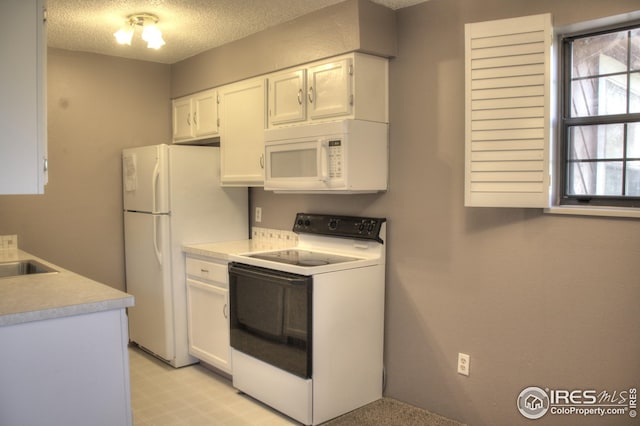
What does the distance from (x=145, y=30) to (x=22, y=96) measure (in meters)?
1.39

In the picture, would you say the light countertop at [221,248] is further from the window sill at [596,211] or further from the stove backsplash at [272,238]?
the window sill at [596,211]

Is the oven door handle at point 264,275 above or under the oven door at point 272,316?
above

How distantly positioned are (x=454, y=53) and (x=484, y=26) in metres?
0.29

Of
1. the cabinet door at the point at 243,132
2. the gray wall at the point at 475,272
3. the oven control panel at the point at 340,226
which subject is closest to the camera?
the gray wall at the point at 475,272

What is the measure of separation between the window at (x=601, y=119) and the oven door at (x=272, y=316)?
1.42 metres

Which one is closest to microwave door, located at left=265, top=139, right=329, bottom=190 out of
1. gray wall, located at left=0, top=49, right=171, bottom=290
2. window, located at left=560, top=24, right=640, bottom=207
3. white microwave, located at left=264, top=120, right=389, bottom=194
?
white microwave, located at left=264, top=120, right=389, bottom=194

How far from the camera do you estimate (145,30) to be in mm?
3186

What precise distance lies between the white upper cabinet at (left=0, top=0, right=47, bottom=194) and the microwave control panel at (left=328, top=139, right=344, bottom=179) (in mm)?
1426

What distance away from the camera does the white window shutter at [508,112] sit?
2322mm

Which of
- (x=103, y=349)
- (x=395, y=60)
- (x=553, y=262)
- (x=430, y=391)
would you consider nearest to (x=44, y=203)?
(x=103, y=349)

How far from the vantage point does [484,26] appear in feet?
8.01

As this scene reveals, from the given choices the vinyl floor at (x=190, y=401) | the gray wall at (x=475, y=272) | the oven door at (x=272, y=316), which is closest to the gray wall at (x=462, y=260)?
the gray wall at (x=475, y=272)

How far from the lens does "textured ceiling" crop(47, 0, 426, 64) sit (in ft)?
9.62

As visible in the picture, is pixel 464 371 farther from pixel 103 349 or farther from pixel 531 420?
pixel 103 349
